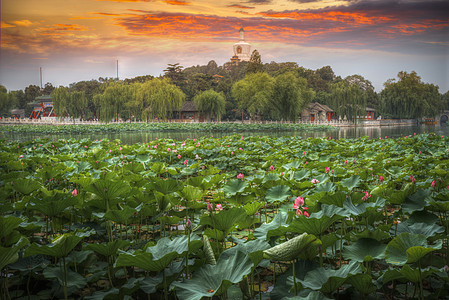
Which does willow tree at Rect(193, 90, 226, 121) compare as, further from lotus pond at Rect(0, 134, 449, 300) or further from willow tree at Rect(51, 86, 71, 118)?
lotus pond at Rect(0, 134, 449, 300)

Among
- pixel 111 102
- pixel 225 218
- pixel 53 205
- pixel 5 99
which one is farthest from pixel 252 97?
pixel 225 218

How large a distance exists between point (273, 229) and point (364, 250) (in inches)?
13.0

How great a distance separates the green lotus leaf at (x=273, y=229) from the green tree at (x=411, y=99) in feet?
98.8

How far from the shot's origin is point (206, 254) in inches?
49.8

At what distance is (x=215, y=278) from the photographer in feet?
3.27

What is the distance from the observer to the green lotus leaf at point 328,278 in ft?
3.31

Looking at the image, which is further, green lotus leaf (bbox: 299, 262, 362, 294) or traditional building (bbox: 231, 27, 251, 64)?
traditional building (bbox: 231, 27, 251, 64)

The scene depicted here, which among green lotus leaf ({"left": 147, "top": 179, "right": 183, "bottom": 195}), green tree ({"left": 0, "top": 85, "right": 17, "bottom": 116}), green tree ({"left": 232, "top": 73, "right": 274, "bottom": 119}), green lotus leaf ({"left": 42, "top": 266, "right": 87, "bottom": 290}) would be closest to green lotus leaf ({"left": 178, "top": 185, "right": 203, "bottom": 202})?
green lotus leaf ({"left": 147, "top": 179, "right": 183, "bottom": 195})

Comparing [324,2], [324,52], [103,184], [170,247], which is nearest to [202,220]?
[170,247]

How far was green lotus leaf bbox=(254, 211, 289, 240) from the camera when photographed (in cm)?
Result: 128

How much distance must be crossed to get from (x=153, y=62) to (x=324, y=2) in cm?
2552

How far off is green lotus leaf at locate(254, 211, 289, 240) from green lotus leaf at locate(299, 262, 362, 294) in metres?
0.22

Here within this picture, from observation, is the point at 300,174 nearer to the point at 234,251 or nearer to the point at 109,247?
the point at 234,251

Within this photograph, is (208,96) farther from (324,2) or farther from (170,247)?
(170,247)
